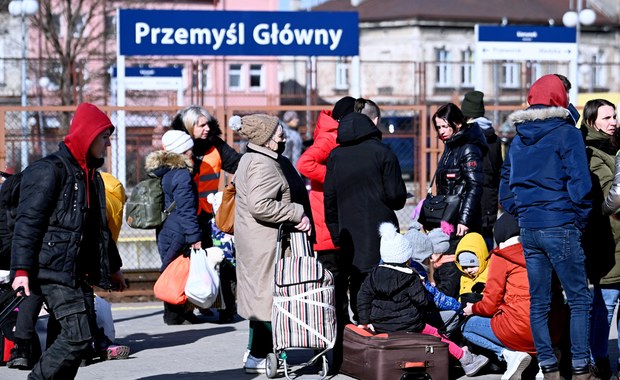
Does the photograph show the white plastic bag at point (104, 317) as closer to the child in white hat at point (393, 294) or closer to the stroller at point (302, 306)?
the stroller at point (302, 306)

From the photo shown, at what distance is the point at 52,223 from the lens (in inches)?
292

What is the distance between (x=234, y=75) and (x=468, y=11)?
15.0 metres

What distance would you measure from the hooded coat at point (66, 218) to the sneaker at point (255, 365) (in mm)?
1755

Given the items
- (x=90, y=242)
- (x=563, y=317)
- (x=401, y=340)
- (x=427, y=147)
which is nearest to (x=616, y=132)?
(x=563, y=317)

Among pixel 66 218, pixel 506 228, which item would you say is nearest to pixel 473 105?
pixel 506 228

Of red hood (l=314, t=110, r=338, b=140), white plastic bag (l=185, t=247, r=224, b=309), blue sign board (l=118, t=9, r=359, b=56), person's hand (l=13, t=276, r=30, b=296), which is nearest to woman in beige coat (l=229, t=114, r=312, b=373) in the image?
red hood (l=314, t=110, r=338, b=140)

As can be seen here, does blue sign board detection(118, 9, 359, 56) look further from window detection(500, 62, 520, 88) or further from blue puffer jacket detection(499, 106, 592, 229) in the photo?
window detection(500, 62, 520, 88)

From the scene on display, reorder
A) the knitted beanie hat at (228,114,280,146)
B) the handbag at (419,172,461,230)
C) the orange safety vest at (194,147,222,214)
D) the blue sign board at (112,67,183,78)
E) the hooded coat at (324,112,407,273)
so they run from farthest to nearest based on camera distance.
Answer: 1. the blue sign board at (112,67,183,78)
2. the orange safety vest at (194,147,222,214)
3. the handbag at (419,172,461,230)
4. the hooded coat at (324,112,407,273)
5. the knitted beanie hat at (228,114,280,146)

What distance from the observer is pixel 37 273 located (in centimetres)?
738

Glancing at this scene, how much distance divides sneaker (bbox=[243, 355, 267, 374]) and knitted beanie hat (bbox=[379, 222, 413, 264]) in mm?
1227

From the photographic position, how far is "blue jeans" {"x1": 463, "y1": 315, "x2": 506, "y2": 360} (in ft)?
29.1

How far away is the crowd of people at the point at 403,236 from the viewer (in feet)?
24.5

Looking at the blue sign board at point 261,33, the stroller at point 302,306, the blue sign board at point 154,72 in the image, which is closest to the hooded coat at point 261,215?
the stroller at point 302,306

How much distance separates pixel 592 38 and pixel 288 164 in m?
61.1
